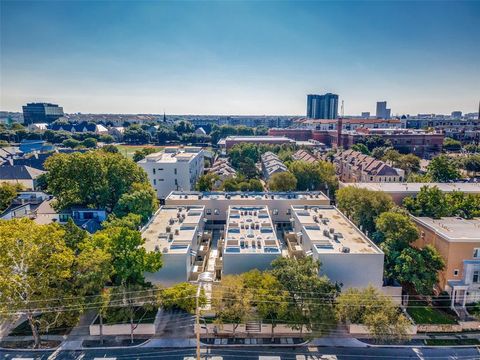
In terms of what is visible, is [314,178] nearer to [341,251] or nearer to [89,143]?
[341,251]

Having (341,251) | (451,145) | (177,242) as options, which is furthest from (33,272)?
(451,145)

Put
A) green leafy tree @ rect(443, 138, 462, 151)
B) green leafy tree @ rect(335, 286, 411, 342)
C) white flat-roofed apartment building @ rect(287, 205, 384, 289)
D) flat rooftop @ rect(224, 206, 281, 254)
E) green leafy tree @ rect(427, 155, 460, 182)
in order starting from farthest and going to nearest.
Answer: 1. green leafy tree @ rect(443, 138, 462, 151)
2. green leafy tree @ rect(427, 155, 460, 182)
3. flat rooftop @ rect(224, 206, 281, 254)
4. white flat-roofed apartment building @ rect(287, 205, 384, 289)
5. green leafy tree @ rect(335, 286, 411, 342)

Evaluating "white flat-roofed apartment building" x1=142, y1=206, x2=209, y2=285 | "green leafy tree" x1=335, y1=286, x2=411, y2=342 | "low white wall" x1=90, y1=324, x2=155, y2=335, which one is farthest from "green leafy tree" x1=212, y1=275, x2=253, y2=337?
"green leafy tree" x1=335, y1=286, x2=411, y2=342

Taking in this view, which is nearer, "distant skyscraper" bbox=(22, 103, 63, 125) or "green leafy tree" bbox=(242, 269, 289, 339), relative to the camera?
"green leafy tree" bbox=(242, 269, 289, 339)

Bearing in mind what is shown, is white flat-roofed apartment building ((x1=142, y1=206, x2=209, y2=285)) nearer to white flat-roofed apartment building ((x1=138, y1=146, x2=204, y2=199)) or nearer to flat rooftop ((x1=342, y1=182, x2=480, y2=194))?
white flat-roofed apartment building ((x1=138, y1=146, x2=204, y2=199))

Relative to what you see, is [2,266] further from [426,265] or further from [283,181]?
[283,181]

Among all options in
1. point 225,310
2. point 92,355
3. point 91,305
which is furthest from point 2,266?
point 225,310
